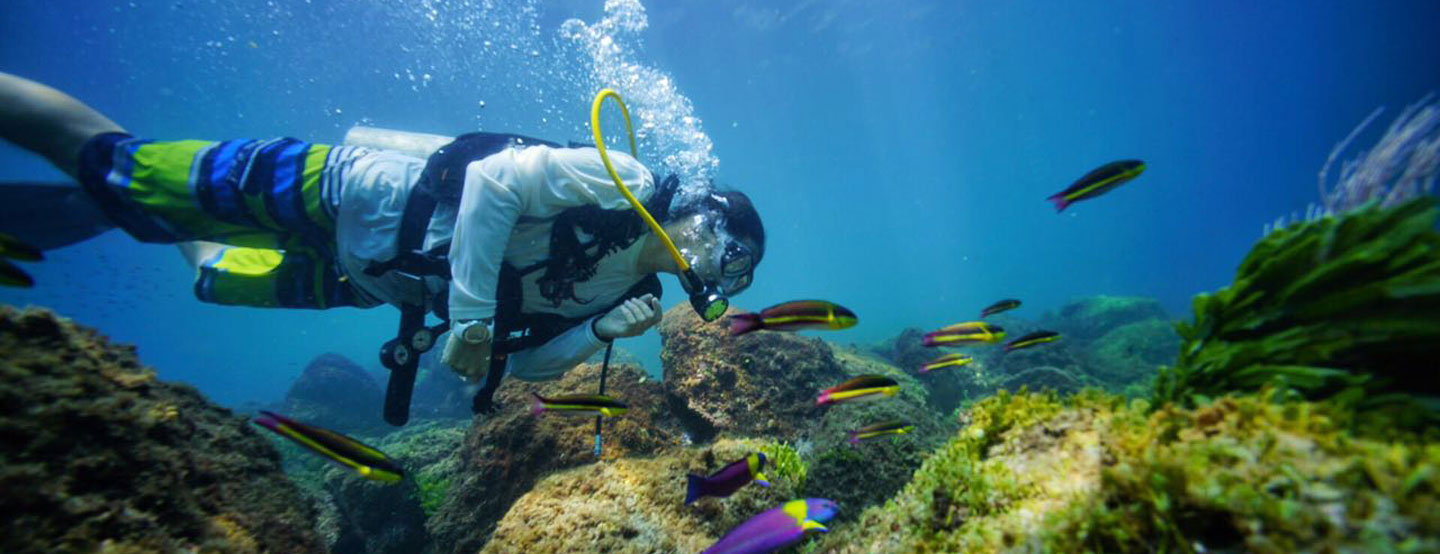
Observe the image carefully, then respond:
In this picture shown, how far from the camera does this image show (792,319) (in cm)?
287

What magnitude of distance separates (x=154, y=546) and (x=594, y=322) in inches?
101

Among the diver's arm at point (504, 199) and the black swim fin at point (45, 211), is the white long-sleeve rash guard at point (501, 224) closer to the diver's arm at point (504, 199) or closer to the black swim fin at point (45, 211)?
the diver's arm at point (504, 199)

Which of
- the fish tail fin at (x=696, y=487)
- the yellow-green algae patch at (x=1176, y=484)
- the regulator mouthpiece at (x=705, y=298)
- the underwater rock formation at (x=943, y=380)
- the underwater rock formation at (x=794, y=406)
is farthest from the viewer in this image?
the underwater rock formation at (x=943, y=380)

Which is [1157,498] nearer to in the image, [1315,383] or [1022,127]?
[1315,383]

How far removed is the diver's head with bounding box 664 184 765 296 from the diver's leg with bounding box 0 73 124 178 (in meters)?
4.34

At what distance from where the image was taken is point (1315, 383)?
1373mm

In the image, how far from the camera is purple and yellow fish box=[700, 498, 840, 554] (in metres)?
2.33

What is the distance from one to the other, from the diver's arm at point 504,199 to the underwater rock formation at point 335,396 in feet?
53.5

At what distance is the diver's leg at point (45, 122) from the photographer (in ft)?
9.97

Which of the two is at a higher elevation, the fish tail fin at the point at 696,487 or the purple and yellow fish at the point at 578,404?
the purple and yellow fish at the point at 578,404

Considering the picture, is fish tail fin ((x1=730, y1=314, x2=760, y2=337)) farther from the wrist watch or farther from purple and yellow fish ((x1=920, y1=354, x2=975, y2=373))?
purple and yellow fish ((x1=920, y1=354, x2=975, y2=373))

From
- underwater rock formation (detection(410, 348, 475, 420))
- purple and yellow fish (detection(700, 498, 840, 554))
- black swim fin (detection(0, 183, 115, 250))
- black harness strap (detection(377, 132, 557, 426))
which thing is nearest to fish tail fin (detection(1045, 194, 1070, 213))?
purple and yellow fish (detection(700, 498, 840, 554))

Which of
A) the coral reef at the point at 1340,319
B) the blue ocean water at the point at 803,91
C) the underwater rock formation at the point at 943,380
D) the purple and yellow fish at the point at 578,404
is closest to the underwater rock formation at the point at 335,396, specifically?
the blue ocean water at the point at 803,91

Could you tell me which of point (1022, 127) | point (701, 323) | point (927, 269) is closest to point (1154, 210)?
point (927, 269)
